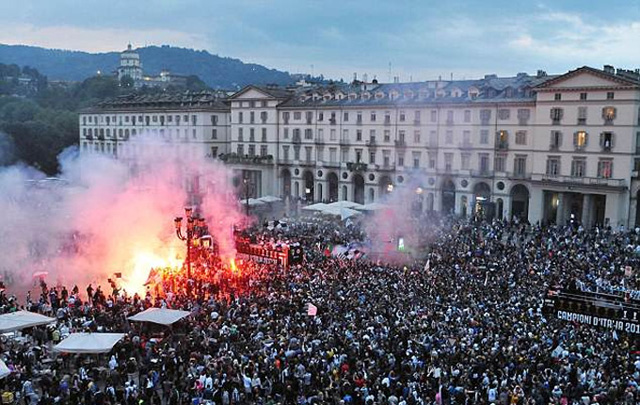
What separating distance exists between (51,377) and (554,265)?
2300 centimetres

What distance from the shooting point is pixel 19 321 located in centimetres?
2197

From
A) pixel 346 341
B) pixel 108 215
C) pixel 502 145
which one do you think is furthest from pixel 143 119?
pixel 346 341

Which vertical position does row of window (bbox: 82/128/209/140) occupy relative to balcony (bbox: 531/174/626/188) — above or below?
above

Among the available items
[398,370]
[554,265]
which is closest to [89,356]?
[398,370]

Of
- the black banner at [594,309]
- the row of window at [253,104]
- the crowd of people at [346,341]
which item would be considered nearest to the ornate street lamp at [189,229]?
the crowd of people at [346,341]

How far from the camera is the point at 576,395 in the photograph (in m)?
17.7

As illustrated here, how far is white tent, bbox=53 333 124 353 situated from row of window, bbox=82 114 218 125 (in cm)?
5671

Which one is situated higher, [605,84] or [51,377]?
[605,84]

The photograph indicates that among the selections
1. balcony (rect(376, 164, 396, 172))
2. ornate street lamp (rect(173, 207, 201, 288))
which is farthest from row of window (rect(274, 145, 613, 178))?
ornate street lamp (rect(173, 207, 201, 288))

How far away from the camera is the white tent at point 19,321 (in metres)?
21.5

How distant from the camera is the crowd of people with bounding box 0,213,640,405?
17.9 metres

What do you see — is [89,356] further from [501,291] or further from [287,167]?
[287,167]

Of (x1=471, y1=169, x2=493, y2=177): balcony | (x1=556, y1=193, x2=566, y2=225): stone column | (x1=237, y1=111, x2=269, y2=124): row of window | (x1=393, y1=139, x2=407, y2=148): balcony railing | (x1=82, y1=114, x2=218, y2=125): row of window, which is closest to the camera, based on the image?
(x1=556, y1=193, x2=566, y2=225): stone column

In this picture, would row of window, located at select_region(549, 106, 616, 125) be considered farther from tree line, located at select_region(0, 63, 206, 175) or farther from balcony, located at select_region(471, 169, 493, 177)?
tree line, located at select_region(0, 63, 206, 175)
